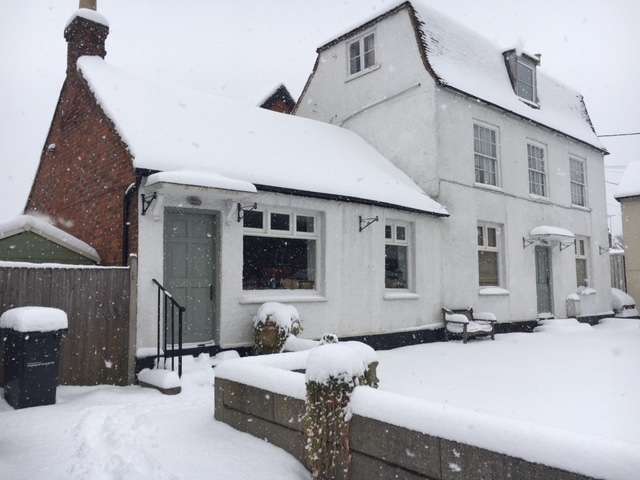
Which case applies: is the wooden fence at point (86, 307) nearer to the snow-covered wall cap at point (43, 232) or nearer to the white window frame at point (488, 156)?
the snow-covered wall cap at point (43, 232)

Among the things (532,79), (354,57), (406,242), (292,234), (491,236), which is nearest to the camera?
(292,234)

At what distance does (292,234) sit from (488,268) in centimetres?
697

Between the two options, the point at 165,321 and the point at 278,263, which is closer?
the point at 165,321

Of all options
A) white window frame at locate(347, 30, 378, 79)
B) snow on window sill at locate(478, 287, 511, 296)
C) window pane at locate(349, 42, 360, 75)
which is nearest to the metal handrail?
snow on window sill at locate(478, 287, 511, 296)

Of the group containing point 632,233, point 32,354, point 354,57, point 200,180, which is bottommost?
point 32,354

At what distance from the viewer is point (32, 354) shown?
5918 mm

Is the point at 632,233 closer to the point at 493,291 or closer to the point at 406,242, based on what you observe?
the point at 493,291

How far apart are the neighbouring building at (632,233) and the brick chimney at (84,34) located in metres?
21.0

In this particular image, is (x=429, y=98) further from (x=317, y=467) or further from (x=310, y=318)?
(x=317, y=467)

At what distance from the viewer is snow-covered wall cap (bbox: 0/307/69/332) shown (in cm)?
588

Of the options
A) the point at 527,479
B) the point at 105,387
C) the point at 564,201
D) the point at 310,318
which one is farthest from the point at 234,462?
the point at 564,201

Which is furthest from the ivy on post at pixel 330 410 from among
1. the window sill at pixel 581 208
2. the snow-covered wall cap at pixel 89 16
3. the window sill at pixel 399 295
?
the window sill at pixel 581 208

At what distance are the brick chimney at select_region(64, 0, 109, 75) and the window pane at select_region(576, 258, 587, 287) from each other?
16.2 meters

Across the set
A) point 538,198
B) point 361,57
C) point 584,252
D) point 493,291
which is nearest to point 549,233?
point 538,198
